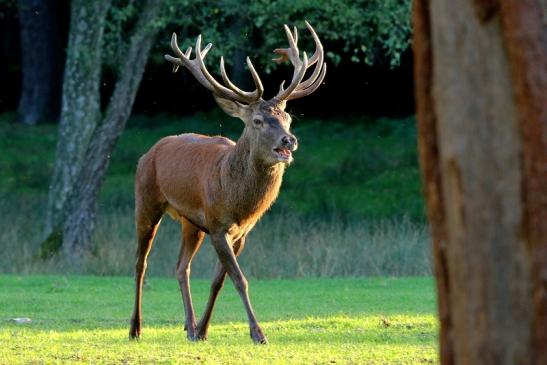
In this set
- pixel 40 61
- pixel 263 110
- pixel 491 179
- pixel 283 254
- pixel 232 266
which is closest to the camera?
pixel 491 179

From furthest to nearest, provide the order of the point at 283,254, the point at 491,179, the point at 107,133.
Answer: the point at 107,133
the point at 283,254
the point at 491,179

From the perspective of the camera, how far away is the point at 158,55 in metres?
31.8

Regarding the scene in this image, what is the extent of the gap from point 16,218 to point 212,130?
32.2 feet

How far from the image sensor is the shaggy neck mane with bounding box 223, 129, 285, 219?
37.7 feet

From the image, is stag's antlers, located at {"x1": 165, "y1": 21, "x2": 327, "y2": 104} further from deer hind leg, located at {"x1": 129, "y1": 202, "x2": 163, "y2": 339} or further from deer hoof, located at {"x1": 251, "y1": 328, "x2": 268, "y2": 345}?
deer hoof, located at {"x1": 251, "y1": 328, "x2": 268, "y2": 345}

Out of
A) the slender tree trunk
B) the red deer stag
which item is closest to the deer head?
the red deer stag

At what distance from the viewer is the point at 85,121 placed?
22906 millimetres

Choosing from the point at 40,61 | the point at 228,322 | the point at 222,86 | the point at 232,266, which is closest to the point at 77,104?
the point at 228,322

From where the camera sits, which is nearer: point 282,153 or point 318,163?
point 282,153

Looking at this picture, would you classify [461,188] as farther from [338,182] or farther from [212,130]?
[212,130]

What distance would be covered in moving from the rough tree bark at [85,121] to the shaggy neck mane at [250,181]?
11041 millimetres

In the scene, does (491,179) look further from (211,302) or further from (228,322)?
Answer: (228,322)

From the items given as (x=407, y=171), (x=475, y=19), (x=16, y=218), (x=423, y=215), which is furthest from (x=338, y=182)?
(x=475, y=19)

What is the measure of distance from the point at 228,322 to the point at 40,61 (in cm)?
2296
